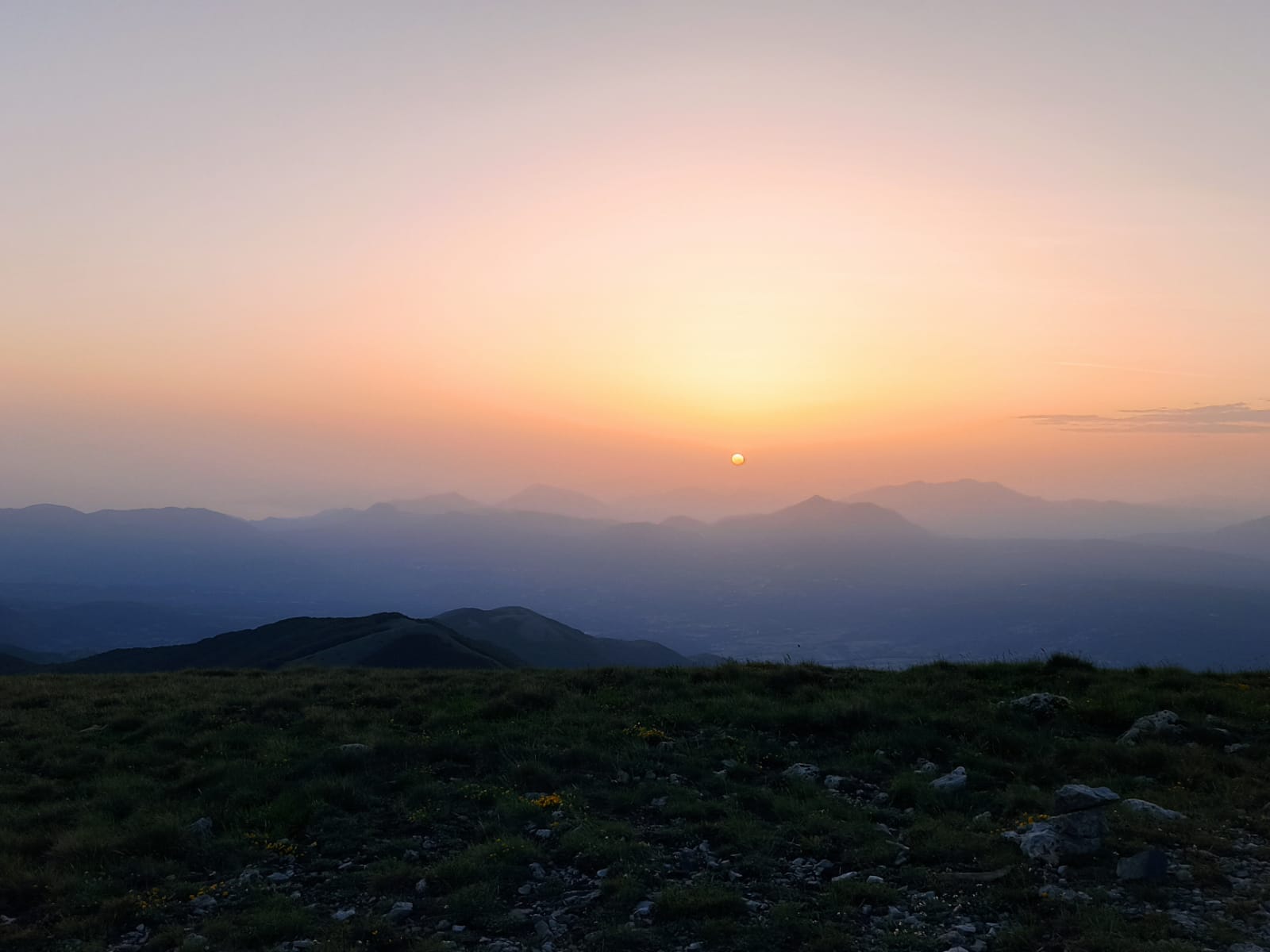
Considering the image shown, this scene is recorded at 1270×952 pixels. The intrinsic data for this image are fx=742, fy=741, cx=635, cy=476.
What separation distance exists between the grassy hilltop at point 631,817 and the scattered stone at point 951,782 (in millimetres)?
196

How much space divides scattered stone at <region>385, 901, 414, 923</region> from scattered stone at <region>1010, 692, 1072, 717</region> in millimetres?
15010

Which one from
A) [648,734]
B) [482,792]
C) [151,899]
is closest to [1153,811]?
[648,734]

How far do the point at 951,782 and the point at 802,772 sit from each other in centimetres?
292

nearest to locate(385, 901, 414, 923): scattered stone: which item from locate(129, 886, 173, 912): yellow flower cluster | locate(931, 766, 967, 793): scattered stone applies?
locate(129, 886, 173, 912): yellow flower cluster

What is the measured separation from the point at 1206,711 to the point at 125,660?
5055 inches

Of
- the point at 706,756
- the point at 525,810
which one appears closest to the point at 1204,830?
the point at 706,756

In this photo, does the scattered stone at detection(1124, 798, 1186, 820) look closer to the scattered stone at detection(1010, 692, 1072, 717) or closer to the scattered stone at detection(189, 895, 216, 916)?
the scattered stone at detection(1010, 692, 1072, 717)

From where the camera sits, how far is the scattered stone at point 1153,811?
489 inches

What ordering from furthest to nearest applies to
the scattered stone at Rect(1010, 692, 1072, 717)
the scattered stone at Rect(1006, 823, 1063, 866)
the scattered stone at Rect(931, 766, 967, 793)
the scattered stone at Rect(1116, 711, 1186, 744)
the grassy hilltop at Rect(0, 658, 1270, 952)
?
the scattered stone at Rect(1010, 692, 1072, 717) < the scattered stone at Rect(1116, 711, 1186, 744) < the scattered stone at Rect(931, 766, 967, 793) < the scattered stone at Rect(1006, 823, 1063, 866) < the grassy hilltop at Rect(0, 658, 1270, 952)

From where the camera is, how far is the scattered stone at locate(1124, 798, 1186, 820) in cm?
1243

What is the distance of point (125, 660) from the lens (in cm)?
10869

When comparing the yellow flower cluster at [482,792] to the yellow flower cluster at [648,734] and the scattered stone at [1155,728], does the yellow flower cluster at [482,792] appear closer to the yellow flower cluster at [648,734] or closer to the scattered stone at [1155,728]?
the yellow flower cluster at [648,734]

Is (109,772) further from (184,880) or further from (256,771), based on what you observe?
(184,880)

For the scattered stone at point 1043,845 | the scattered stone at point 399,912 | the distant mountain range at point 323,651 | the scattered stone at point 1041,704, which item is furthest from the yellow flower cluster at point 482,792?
the distant mountain range at point 323,651
